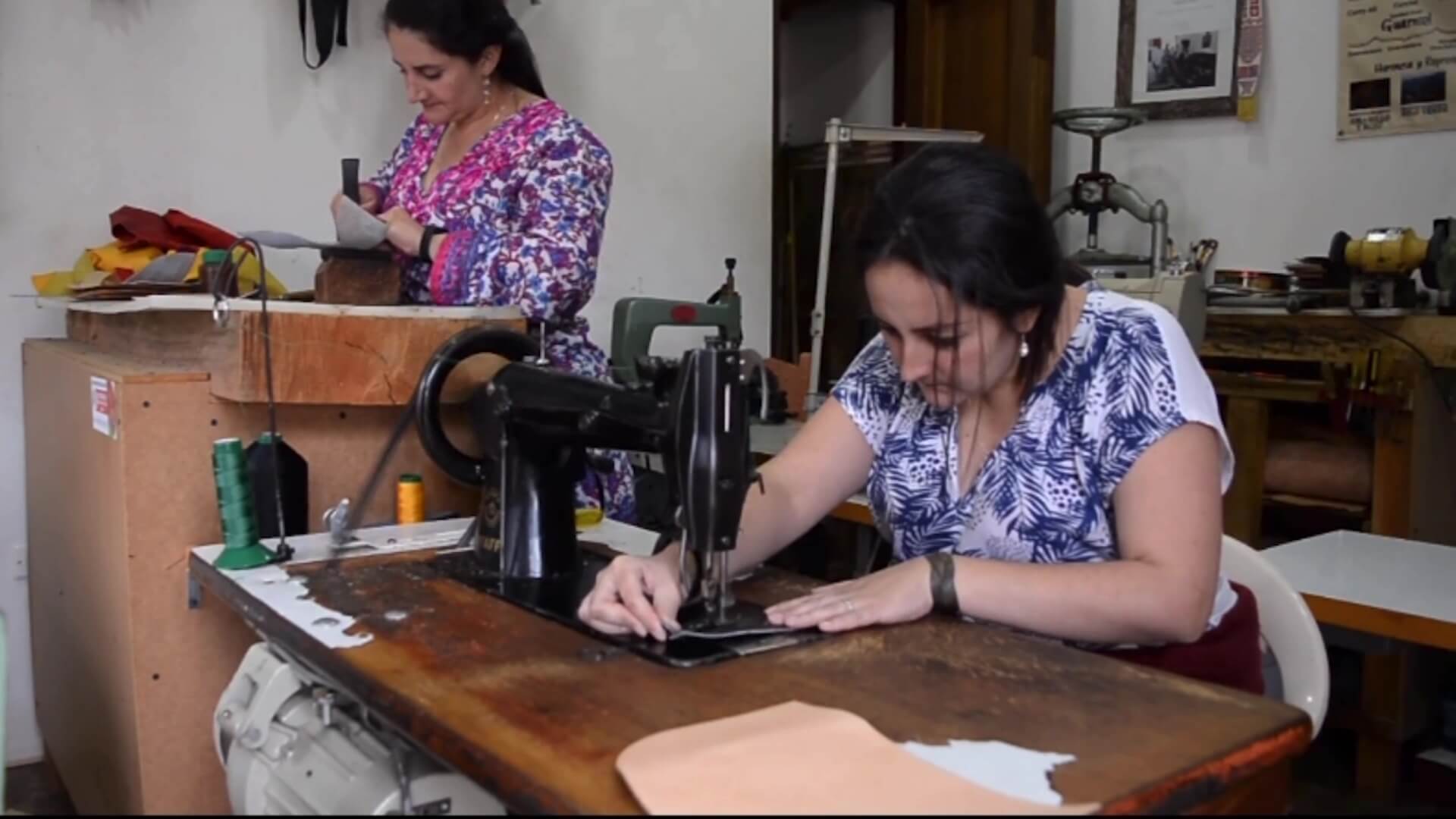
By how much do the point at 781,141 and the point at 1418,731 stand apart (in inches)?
135

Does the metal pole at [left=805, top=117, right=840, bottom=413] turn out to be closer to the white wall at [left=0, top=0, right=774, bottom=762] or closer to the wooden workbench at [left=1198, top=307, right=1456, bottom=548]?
the white wall at [left=0, top=0, right=774, bottom=762]

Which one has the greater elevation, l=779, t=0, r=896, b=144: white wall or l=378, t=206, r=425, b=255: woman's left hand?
l=779, t=0, r=896, b=144: white wall

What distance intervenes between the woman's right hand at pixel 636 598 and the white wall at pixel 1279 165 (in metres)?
2.90

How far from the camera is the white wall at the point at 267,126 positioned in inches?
97.2

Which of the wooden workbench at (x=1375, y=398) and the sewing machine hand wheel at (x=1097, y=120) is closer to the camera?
the wooden workbench at (x=1375, y=398)

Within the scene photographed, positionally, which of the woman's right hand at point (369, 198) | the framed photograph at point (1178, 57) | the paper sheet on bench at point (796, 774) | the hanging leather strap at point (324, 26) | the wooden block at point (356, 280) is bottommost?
the paper sheet on bench at point (796, 774)

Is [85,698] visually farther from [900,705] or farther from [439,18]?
[900,705]

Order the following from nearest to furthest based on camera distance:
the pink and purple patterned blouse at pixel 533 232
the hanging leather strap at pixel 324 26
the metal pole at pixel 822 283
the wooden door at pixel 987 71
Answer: the pink and purple patterned blouse at pixel 533 232
the hanging leather strap at pixel 324 26
the metal pole at pixel 822 283
the wooden door at pixel 987 71

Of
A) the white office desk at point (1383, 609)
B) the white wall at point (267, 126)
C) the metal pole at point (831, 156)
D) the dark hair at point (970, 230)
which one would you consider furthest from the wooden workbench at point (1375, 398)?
the dark hair at point (970, 230)

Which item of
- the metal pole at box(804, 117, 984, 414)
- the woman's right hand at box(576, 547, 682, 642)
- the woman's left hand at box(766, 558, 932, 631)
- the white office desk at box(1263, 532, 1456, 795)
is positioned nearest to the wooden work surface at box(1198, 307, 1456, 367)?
the white office desk at box(1263, 532, 1456, 795)

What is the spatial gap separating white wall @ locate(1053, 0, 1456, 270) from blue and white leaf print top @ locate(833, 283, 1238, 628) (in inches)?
94.4

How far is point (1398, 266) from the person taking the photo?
9.29 ft

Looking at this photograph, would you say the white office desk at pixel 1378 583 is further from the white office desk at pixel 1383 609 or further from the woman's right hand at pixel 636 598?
the woman's right hand at pixel 636 598

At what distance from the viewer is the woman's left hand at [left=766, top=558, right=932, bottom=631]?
1135 mm
